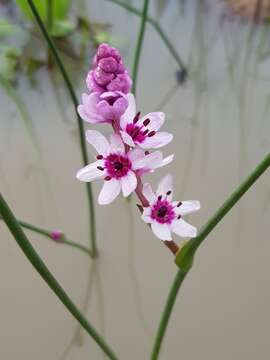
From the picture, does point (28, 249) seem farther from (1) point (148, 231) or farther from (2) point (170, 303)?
(1) point (148, 231)

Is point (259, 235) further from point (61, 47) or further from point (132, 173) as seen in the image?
point (61, 47)

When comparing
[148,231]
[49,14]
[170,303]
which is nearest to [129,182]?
[170,303]

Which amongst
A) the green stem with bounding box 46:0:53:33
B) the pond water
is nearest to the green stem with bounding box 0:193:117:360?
the pond water

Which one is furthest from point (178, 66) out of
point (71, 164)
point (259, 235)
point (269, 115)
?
point (259, 235)

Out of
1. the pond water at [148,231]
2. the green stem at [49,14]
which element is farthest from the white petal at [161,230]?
the green stem at [49,14]

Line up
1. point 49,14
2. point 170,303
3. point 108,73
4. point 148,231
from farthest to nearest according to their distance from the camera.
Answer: point 49,14, point 148,231, point 170,303, point 108,73

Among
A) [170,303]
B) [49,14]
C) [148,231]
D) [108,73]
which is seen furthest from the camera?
[49,14]

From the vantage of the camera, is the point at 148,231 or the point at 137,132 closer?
the point at 137,132
